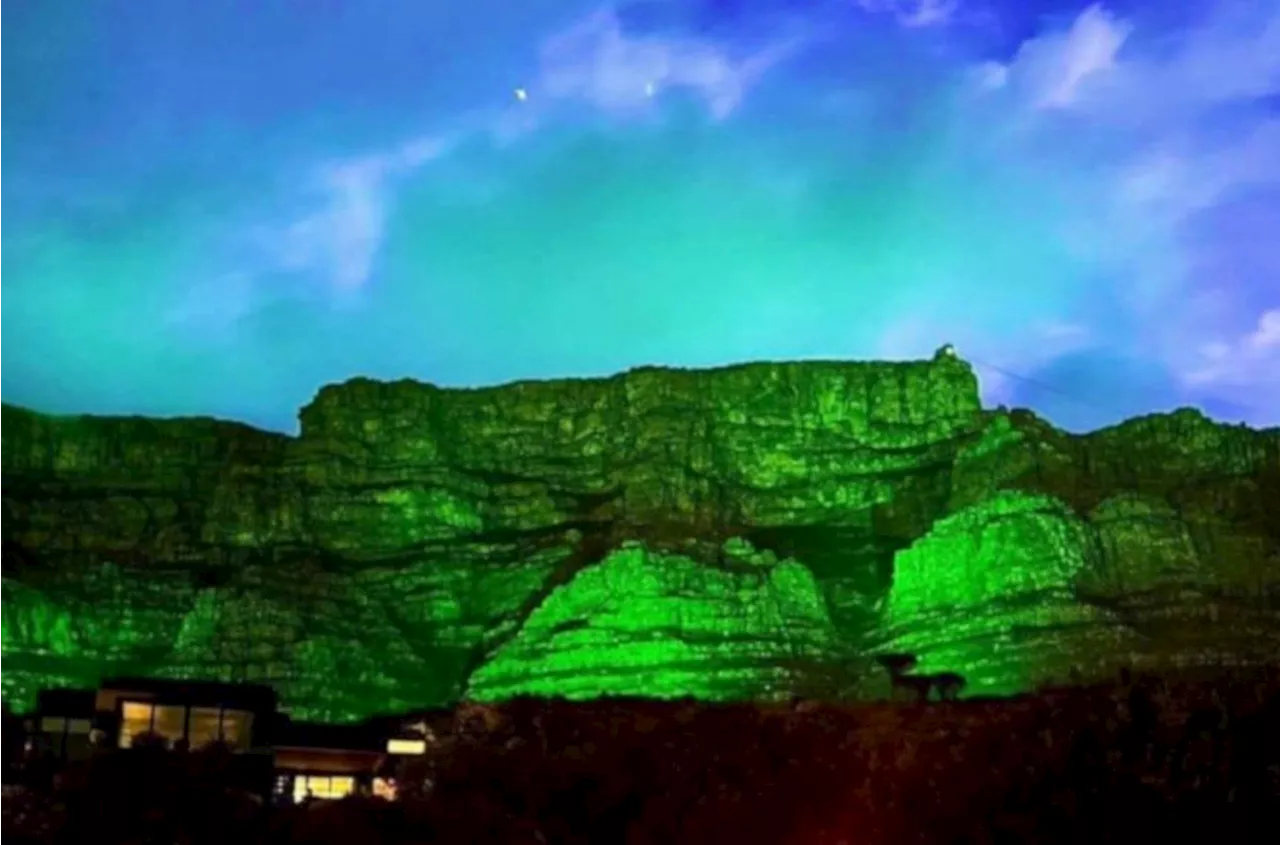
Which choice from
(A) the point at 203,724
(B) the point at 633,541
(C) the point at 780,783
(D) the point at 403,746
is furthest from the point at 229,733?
(B) the point at 633,541

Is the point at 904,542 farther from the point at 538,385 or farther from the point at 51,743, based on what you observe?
the point at 51,743

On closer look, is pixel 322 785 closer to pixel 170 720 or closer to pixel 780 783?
pixel 170 720

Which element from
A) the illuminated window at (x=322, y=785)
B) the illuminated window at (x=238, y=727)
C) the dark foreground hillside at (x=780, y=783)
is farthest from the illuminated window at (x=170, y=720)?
the dark foreground hillside at (x=780, y=783)

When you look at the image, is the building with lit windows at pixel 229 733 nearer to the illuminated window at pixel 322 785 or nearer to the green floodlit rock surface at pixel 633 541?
the illuminated window at pixel 322 785

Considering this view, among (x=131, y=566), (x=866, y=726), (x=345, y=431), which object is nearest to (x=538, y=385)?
(x=345, y=431)

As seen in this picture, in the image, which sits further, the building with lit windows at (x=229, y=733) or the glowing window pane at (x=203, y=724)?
the glowing window pane at (x=203, y=724)

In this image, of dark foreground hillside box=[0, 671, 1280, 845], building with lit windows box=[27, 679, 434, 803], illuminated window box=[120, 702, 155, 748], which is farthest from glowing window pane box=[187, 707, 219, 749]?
dark foreground hillside box=[0, 671, 1280, 845]
